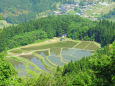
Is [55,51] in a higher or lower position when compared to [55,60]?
lower

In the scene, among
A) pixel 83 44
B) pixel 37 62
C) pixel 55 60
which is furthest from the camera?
pixel 83 44

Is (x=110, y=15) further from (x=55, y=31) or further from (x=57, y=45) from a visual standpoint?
(x=57, y=45)

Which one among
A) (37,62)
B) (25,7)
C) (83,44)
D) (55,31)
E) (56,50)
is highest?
(37,62)

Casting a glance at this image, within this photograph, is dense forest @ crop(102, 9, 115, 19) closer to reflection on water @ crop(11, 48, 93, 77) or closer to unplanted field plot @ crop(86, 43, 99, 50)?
unplanted field plot @ crop(86, 43, 99, 50)

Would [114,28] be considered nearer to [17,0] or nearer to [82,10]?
[82,10]

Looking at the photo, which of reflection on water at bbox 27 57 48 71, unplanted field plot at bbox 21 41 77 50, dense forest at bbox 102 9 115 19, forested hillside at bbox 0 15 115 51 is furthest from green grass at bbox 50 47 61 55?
dense forest at bbox 102 9 115 19

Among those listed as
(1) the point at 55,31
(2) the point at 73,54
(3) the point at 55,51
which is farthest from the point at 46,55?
(1) the point at 55,31

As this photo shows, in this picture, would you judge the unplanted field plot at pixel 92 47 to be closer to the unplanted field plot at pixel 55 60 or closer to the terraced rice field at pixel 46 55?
the terraced rice field at pixel 46 55

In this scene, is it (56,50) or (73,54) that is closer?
(73,54)
